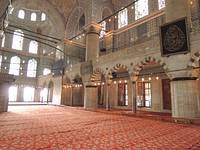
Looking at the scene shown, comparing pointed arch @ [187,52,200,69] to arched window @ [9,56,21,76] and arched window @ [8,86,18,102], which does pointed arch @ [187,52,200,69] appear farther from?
arched window @ [8,86,18,102]

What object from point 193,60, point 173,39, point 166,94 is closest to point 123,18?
point 166,94

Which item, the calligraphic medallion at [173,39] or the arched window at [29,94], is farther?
the arched window at [29,94]

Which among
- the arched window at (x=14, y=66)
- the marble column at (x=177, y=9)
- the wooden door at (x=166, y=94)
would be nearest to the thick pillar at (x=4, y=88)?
the marble column at (x=177, y=9)

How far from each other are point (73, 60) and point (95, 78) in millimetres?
5319

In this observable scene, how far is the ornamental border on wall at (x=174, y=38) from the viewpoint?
5.41 m

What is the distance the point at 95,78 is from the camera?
32.8 feet

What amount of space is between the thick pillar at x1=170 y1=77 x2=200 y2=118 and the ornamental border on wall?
3.66ft

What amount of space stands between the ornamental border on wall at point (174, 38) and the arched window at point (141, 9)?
5339mm

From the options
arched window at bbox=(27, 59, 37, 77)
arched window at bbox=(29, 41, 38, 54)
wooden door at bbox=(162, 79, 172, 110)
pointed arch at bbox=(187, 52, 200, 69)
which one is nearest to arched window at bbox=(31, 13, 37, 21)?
arched window at bbox=(29, 41, 38, 54)

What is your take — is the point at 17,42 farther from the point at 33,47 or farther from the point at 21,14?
the point at 21,14

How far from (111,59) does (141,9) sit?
536 cm

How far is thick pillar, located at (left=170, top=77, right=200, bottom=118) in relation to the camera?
16.8 ft

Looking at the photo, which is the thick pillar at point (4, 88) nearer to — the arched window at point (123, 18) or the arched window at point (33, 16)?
Result: the arched window at point (123, 18)

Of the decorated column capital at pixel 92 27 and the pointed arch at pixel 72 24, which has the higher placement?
the pointed arch at pixel 72 24
